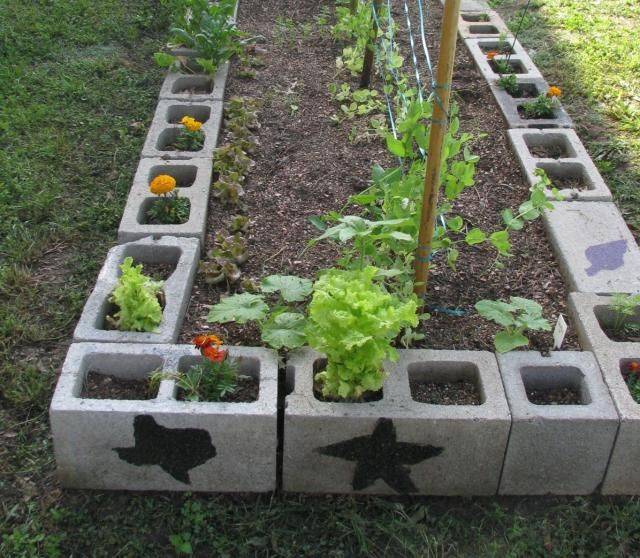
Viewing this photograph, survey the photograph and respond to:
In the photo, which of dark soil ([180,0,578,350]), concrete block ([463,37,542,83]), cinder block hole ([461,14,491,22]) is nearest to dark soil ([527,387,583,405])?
dark soil ([180,0,578,350])

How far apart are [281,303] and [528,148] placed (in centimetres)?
189

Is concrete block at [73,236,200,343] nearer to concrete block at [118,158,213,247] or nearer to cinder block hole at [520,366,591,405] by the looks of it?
concrete block at [118,158,213,247]

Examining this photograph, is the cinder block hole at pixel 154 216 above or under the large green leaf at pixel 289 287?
under

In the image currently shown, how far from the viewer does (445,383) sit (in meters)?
2.65

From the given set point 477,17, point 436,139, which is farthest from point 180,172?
point 477,17

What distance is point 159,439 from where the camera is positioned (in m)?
2.40

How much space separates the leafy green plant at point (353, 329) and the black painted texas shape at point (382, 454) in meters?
0.14

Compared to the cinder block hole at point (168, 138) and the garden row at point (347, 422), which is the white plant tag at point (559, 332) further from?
the cinder block hole at point (168, 138)

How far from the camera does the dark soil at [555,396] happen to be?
2.59 metres

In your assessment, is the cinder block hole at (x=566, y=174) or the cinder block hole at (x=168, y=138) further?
the cinder block hole at (x=168, y=138)

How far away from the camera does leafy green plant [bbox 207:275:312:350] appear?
252 cm

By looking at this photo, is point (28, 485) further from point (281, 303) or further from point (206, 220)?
point (206, 220)

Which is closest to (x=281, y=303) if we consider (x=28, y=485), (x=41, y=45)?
(x=28, y=485)

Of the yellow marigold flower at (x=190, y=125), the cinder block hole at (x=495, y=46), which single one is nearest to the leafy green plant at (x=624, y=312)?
the yellow marigold flower at (x=190, y=125)
